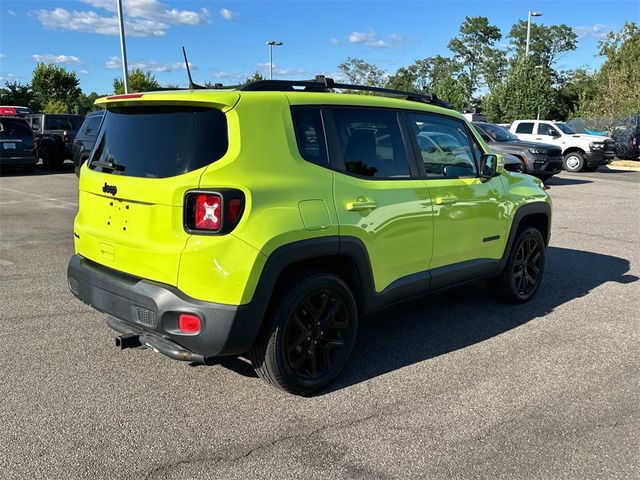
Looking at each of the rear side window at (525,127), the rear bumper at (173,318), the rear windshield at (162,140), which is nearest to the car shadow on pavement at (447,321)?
the rear bumper at (173,318)

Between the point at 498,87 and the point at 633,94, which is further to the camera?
the point at 498,87

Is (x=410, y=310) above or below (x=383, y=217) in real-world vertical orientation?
below

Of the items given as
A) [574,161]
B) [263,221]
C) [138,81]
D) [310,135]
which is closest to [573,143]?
[574,161]

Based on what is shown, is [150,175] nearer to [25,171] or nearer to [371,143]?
[371,143]

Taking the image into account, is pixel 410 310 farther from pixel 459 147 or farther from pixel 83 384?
pixel 83 384

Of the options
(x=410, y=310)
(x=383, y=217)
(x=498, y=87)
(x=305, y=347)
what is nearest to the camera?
(x=305, y=347)

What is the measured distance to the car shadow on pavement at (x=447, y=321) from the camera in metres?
3.97

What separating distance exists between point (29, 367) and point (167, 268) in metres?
1.52

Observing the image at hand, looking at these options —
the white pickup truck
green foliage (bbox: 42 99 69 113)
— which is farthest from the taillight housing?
green foliage (bbox: 42 99 69 113)

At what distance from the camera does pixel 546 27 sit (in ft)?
258

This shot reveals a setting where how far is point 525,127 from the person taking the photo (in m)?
20.8

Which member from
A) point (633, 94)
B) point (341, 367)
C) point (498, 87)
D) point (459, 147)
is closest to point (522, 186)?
point (459, 147)

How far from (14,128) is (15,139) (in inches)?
12.8

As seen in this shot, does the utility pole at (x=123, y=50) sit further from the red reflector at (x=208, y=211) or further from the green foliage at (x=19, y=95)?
the green foliage at (x=19, y=95)
